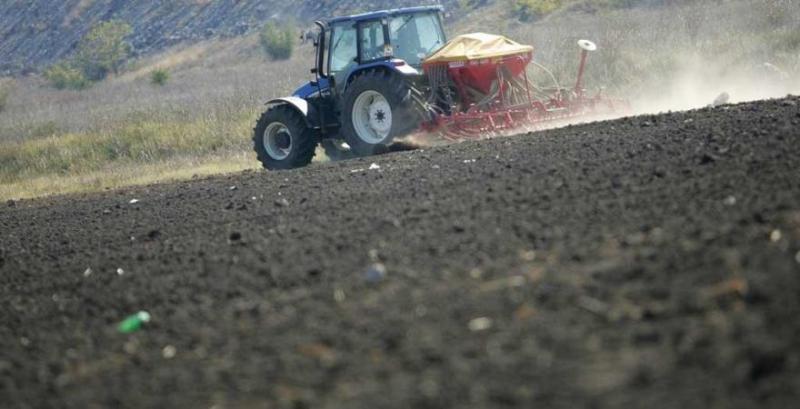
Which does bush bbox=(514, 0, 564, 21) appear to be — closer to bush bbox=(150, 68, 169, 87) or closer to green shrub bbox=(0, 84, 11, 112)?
bush bbox=(150, 68, 169, 87)

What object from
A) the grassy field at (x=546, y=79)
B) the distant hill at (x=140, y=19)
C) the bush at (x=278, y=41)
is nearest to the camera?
the grassy field at (x=546, y=79)

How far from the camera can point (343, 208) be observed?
9289 millimetres

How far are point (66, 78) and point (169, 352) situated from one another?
172 feet

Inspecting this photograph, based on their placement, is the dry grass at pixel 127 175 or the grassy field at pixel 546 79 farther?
the grassy field at pixel 546 79

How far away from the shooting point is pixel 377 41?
16.1m

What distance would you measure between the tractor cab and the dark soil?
237 inches

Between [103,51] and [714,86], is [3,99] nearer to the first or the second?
[103,51]

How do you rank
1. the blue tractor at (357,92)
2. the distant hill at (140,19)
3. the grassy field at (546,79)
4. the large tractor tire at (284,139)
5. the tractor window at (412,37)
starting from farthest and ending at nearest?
the distant hill at (140,19) → the grassy field at (546,79) → the large tractor tire at (284,139) → the tractor window at (412,37) → the blue tractor at (357,92)

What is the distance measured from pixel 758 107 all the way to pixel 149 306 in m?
7.69

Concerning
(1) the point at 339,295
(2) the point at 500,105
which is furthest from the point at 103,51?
(1) the point at 339,295

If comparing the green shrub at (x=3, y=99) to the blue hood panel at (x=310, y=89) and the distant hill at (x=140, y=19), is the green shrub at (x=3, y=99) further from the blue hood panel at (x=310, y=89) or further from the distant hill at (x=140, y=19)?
Answer: the blue hood panel at (x=310, y=89)

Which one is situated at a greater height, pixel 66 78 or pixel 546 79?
pixel 546 79

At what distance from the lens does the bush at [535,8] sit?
4164 cm

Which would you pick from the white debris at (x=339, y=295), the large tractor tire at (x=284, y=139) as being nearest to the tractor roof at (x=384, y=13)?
the large tractor tire at (x=284, y=139)
